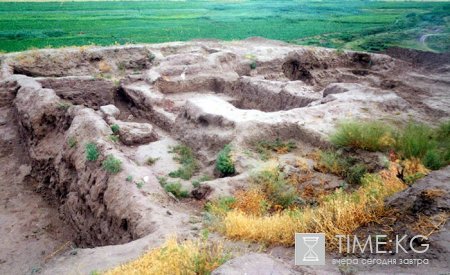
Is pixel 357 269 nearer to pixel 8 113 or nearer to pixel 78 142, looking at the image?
pixel 78 142

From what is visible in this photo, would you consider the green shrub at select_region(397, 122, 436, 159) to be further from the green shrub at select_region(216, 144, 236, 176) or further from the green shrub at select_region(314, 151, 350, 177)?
the green shrub at select_region(216, 144, 236, 176)

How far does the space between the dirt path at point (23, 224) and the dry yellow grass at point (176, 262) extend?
3.41 metres

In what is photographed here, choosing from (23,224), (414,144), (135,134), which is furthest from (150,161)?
(414,144)

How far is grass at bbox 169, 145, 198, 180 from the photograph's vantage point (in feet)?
32.0

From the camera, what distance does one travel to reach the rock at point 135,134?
37.9ft

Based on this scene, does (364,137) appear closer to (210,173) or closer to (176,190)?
(210,173)

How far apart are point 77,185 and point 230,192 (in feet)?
12.6

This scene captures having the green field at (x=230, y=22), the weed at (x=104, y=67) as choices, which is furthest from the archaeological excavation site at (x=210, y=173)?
the green field at (x=230, y=22)

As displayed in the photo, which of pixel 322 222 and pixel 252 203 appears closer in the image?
pixel 322 222

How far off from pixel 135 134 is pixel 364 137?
6.33 metres

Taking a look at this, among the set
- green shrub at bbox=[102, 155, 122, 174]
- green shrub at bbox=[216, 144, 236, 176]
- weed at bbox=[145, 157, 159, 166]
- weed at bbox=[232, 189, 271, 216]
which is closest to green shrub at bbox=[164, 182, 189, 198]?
green shrub at bbox=[216, 144, 236, 176]

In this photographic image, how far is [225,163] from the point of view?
9094 mm

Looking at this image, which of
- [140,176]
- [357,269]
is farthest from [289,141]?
[357,269]

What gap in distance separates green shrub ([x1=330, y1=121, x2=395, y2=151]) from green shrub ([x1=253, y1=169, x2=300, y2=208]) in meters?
1.68
